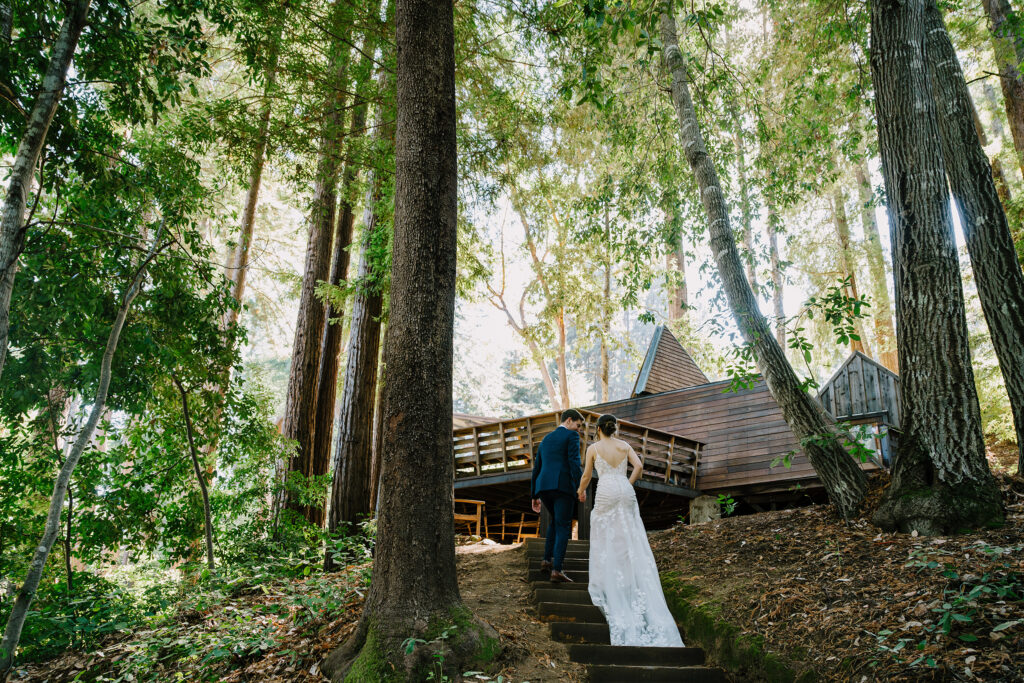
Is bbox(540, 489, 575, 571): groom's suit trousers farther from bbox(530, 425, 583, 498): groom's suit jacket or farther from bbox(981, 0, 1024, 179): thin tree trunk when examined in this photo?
bbox(981, 0, 1024, 179): thin tree trunk

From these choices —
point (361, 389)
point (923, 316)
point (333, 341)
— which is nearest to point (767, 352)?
point (923, 316)

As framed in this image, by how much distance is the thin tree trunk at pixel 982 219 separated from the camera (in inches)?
199

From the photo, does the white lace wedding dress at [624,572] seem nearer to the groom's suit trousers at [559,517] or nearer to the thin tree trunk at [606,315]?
the groom's suit trousers at [559,517]

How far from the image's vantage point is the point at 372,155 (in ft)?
28.1

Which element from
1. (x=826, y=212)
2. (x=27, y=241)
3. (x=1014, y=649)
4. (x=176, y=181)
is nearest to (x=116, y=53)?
(x=176, y=181)

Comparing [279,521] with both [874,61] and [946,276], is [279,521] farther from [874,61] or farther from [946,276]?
[874,61]

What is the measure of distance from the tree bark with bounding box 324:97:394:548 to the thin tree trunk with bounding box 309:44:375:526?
280 millimetres

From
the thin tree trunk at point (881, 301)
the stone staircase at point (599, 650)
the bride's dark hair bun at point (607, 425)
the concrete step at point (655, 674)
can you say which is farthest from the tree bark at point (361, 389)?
the thin tree trunk at point (881, 301)

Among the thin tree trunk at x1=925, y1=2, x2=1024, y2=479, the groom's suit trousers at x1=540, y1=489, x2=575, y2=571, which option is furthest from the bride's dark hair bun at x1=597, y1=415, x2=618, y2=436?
the thin tree trunk at x1=925, y1=2, x2=1024, y2=479

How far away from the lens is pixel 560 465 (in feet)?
20.2

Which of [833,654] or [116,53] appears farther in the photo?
[116,53]

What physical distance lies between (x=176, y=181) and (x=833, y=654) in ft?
22.8

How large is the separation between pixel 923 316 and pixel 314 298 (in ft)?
27.9

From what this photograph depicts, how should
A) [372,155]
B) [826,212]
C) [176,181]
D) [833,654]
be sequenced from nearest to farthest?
[833,654] < [176,181] < [372,155] < [826,212]
